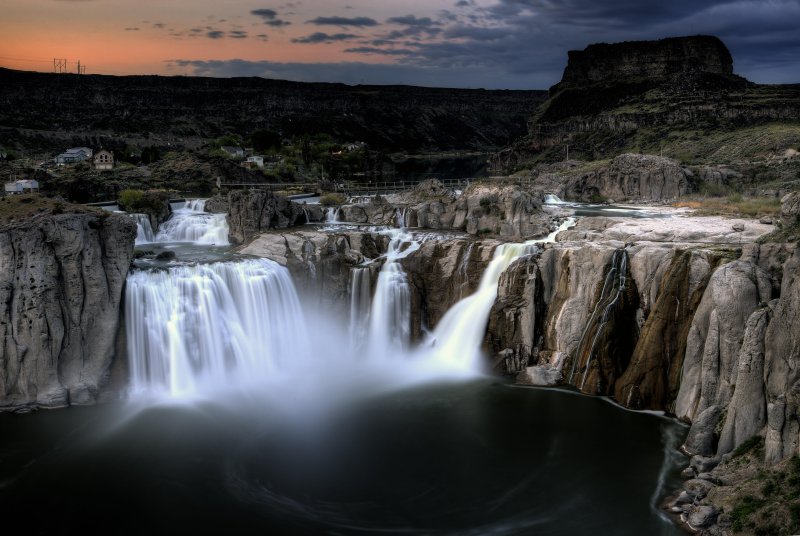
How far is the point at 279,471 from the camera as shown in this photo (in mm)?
24734

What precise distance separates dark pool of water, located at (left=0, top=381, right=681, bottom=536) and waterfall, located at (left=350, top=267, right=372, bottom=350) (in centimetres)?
659

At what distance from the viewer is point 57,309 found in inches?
1179

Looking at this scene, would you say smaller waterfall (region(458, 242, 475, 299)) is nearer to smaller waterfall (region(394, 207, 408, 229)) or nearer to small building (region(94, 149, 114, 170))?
smaller waterfall (region(394, 207, 408, 229))

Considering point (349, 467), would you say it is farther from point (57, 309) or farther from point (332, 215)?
point (332, 215)

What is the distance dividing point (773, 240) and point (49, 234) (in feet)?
97.5

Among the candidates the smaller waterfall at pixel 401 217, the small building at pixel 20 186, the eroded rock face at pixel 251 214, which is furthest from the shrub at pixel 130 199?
the smaller waterfall at pixel 401 217

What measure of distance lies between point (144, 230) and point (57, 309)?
2110 cm

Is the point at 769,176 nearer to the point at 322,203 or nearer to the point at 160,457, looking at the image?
the point at 322,203

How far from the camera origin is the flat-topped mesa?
167m

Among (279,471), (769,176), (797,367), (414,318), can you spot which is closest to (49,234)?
(279,471)

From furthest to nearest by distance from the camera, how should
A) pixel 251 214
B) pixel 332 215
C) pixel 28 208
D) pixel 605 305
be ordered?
1. pixel 332 215
2. pixel 251 214
3. pixel 28 208
4. pixel 605 305

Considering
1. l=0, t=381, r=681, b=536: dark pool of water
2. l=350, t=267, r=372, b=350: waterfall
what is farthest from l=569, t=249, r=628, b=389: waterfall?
l=350, t=267, r=372, b=350: waterfall

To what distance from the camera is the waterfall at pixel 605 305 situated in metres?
30.2

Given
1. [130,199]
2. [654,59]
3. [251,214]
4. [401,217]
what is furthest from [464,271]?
[654,59]
